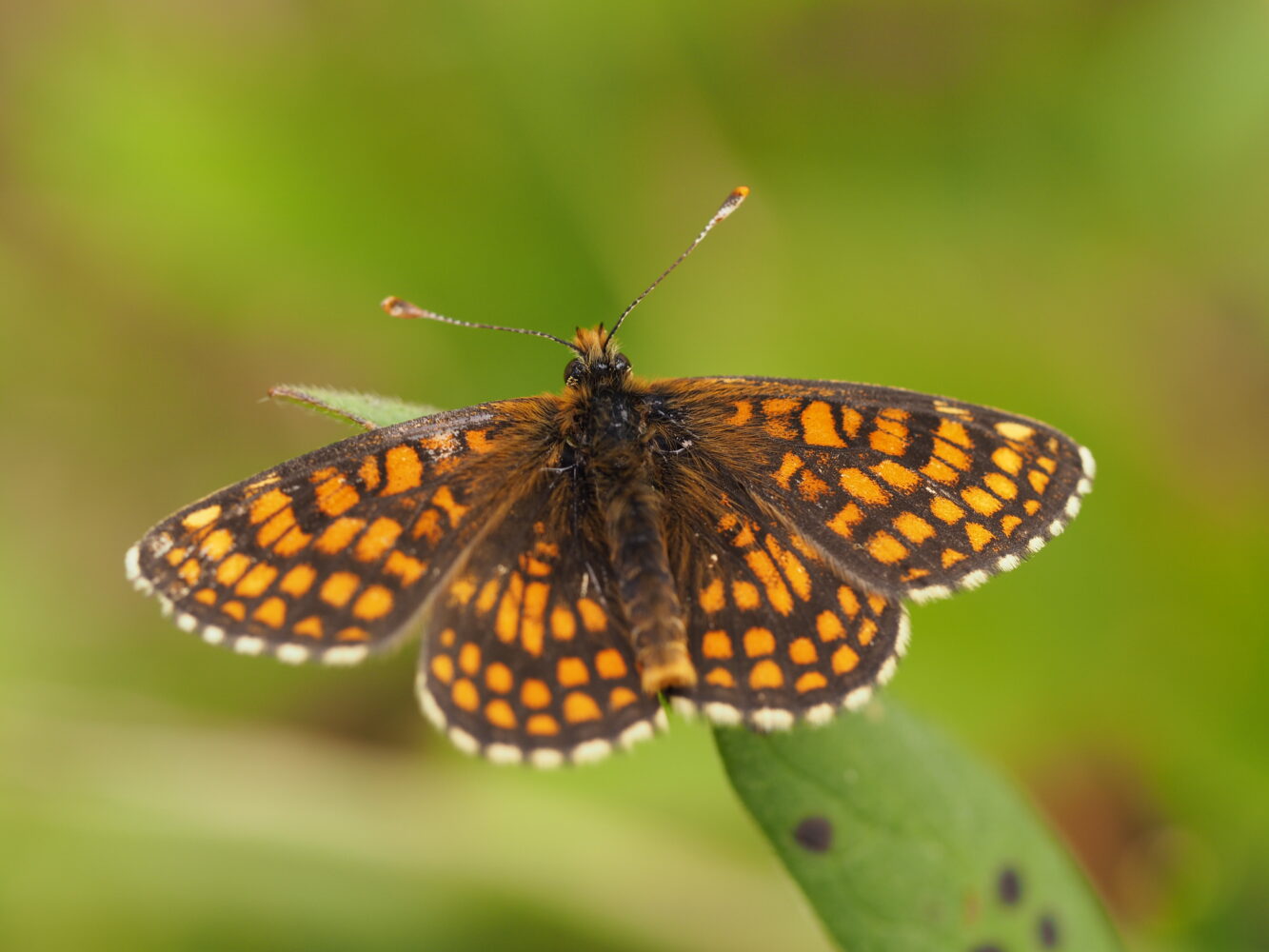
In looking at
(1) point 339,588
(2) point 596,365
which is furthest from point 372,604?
(2) point 596,365

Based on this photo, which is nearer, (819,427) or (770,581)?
(770,581)

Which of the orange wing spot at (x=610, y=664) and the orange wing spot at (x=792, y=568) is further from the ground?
the orange wing spot at (x=792, y=568)

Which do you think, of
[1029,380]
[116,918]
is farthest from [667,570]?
[116,918]

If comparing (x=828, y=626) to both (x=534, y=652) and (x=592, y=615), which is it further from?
(x=534, y=652)

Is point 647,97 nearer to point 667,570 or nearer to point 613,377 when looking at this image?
point 613,377

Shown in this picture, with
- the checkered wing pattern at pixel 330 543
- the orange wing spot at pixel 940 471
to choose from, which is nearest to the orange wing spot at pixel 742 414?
the orange wing spot at pixel 940 471

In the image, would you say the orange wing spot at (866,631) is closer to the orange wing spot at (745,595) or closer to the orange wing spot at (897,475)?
the orange wing spot at (745,595)

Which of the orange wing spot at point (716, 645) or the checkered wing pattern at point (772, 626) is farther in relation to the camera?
the orange wing spot at point (716, 645)
